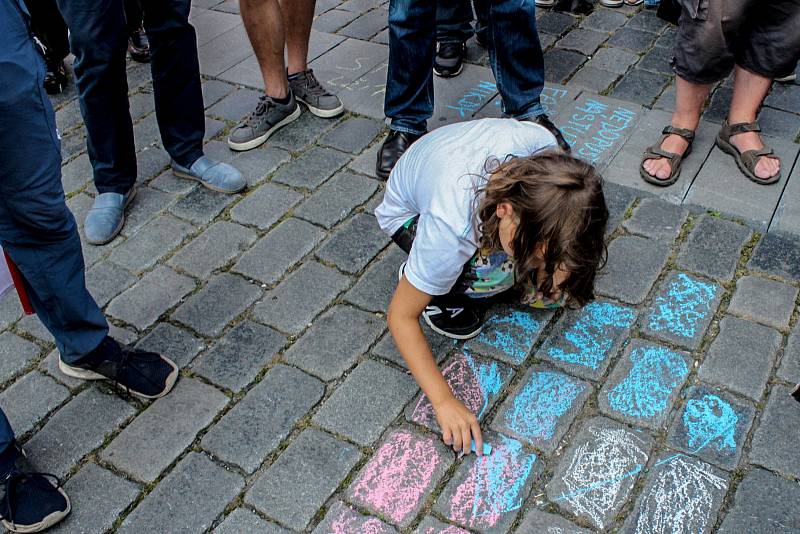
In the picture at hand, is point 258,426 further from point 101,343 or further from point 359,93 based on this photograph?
point 359,93

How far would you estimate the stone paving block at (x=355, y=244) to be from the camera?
276cm

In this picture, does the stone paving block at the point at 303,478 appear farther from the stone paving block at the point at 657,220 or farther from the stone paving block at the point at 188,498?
the stone paving block at the point at 657,220

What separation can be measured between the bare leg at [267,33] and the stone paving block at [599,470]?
2198 millimetres

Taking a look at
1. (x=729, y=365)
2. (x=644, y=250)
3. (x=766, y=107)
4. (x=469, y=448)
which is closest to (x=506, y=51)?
(x=644, y=250)

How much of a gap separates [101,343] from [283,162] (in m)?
1.34

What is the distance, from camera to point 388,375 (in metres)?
2.32

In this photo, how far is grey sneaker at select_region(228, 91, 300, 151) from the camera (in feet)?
11.2

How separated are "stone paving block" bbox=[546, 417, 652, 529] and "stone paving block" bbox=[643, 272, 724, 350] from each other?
1.40 ft

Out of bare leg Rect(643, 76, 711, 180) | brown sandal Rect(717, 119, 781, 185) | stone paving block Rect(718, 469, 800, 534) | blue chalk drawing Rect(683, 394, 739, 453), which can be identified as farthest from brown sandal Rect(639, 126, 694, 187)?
stone paving block Rect(718, 469, 800, 534)

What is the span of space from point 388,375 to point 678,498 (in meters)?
0.89

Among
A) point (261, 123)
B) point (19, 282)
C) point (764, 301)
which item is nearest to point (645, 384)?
point (764, 301)

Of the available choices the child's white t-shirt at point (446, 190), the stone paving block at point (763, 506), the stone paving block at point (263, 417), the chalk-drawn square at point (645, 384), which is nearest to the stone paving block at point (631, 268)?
the chalk-drawn square at point (645, 384)

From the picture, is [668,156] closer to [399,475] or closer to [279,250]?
[279,250]

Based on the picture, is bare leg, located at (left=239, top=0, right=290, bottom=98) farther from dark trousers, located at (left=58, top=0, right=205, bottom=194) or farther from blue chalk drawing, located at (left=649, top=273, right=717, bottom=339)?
blue chalk drawing, located at (left=649, top=273, right=717, bottom=339)
